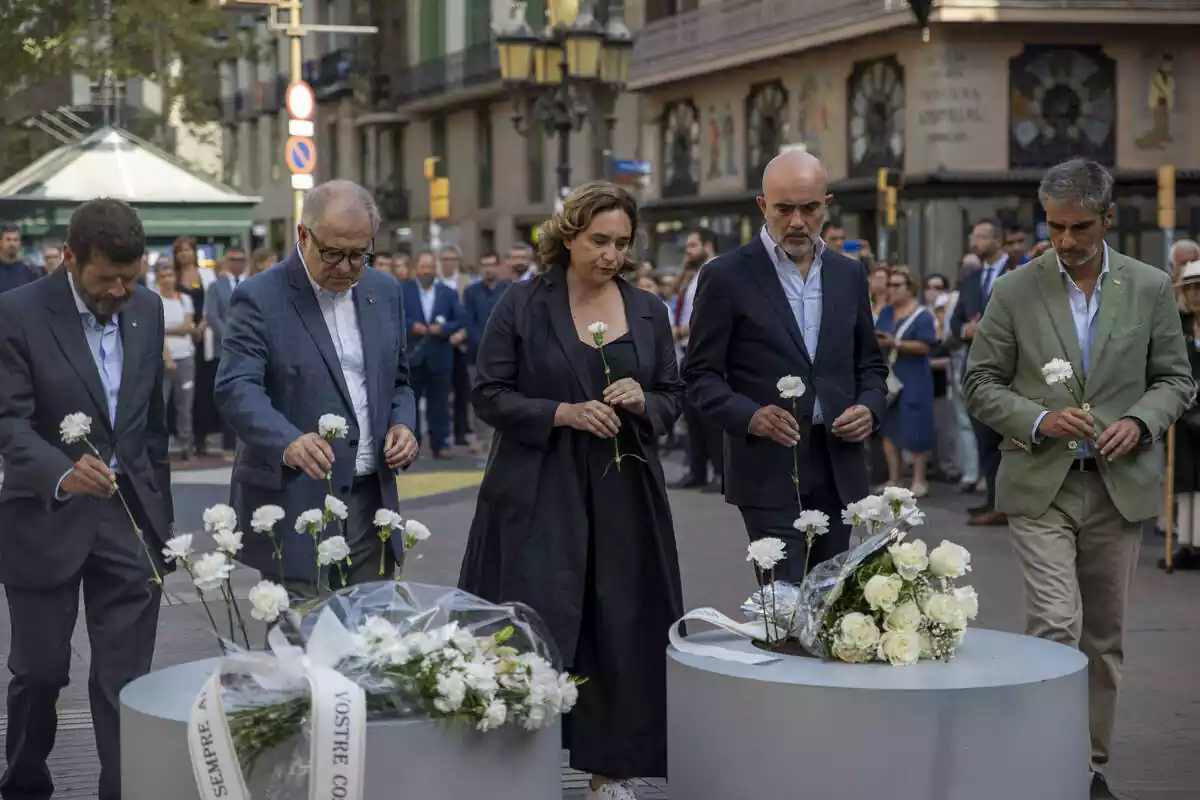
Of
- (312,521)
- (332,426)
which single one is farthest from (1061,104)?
(312,521)

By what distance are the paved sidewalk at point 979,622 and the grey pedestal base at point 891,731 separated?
1.13 metres

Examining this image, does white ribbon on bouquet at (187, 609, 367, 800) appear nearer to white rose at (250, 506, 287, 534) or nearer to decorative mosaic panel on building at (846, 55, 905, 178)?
white rose at (250, 506, 287, 534)

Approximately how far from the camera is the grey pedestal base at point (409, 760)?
14.5 feet

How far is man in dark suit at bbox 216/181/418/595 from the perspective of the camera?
6238mm

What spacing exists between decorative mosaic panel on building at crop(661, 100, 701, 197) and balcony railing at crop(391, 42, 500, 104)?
8.65m

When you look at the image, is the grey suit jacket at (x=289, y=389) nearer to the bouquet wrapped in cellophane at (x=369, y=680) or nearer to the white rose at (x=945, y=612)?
the bouquet wrapped in cellophane at (x=369, y=680)

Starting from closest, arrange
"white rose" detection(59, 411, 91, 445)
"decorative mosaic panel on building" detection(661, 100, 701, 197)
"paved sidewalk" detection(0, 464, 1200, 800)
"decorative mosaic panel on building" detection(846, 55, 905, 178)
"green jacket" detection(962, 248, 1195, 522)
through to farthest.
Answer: "white rose" detection(59, 411, 91, 445) < "green jacket" detection(962, 248, 1195, 522) < "paved sidewalk" detection(0, 464, 1200, 800) < "decorative mosaic panel on building" detection(846, 55, 905, 178) < "decorative mosaic panel on building" detection(661, 100, 701, 197)

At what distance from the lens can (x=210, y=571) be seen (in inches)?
184

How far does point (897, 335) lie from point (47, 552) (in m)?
11.1

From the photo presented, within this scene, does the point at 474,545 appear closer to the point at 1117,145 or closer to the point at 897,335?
the point at 897,335

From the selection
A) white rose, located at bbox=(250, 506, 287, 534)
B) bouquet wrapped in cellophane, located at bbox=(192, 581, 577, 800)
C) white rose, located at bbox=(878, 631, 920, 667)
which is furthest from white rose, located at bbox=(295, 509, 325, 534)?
white rose, located at bbox=(878, 631, 920, 667)

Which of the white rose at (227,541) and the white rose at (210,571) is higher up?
the white rose at (227,541)

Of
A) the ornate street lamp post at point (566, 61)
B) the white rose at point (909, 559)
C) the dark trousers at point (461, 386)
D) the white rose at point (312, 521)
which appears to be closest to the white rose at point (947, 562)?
the white rose at point (909, 559)

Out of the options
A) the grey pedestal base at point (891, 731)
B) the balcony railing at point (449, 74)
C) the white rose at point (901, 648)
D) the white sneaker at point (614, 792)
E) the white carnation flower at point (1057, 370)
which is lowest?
the white sneaker at point (614, 792)
